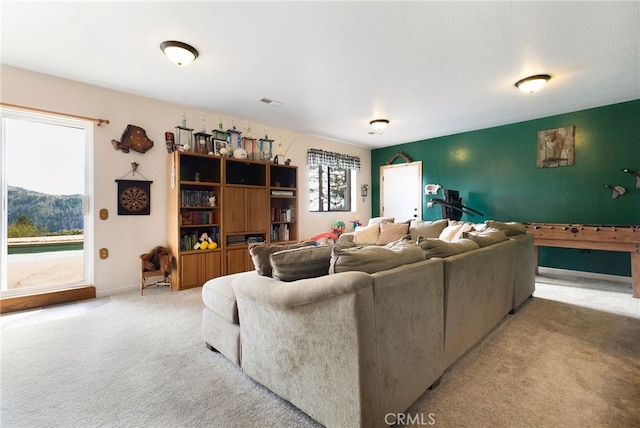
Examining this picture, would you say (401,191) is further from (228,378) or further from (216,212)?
(228,378)

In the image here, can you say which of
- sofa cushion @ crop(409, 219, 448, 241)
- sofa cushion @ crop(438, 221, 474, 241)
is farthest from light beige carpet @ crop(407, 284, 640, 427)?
sofa cushion @ crop(409, 219, 448, 241)

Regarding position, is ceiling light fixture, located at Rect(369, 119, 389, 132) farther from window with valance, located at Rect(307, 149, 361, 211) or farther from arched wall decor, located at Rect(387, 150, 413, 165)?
arched wall decor, located at Rect(387, 150, 413, 165)

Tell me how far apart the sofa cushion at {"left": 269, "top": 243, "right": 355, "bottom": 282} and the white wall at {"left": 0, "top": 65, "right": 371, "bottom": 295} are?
3169mm

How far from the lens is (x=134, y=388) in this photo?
1.75 m

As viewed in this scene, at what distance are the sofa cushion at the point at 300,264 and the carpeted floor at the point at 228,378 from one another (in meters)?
0.73

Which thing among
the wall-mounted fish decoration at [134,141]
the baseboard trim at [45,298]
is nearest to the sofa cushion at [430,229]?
the wall-mounted fish decoration at [134,141]

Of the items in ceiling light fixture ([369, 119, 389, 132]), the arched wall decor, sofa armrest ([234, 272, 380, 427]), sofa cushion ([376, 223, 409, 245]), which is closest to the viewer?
sofa armrest ([234, 272, 380, 427])

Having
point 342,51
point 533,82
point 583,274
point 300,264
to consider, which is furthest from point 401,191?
point 300,264

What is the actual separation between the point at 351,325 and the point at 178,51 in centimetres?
278

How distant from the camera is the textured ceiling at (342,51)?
86.0 inches

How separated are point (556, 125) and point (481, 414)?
16.5 feet

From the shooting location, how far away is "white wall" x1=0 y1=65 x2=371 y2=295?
3.22 m

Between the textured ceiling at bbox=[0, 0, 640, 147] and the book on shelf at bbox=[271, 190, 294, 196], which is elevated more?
the textured ceiling at bbox=[0, 0, 640, 147]

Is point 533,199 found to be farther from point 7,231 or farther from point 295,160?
point 7,231
